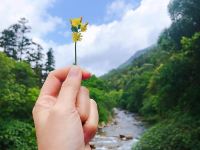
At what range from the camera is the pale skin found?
0.91m

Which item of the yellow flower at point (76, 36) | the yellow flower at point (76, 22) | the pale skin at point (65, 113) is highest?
the yellow flower at point (76, 22)

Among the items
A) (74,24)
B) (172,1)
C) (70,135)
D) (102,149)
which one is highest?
(172,1)

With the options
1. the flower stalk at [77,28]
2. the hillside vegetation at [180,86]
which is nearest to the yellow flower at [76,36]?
the flower stalk at [77,28]

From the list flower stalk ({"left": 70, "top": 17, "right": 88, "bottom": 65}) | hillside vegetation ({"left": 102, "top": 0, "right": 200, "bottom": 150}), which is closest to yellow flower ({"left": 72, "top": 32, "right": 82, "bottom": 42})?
flower stalk ({"left": 70, "top": 17, "right": 88, "bottom": 65})

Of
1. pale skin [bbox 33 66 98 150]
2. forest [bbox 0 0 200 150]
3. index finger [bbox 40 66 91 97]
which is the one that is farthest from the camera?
forest [bbox 0 0 200 150]

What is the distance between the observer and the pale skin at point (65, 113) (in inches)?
35.9

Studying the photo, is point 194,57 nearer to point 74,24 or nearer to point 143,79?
point 74,24

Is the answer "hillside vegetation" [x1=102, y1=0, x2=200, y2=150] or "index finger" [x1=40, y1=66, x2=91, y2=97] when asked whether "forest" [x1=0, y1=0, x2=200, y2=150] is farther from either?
"index finger" [x1=40, y1=66, x2=91, y2=97]

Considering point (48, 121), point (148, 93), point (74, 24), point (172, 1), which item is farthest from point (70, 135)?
point (148, 93)

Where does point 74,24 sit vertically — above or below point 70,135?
above

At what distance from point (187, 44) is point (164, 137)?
21.7 ft

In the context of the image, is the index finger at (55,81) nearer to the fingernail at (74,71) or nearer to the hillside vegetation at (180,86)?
the fingernail at (74,71)

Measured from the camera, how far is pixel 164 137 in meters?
23.1

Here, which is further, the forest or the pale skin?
the forest
